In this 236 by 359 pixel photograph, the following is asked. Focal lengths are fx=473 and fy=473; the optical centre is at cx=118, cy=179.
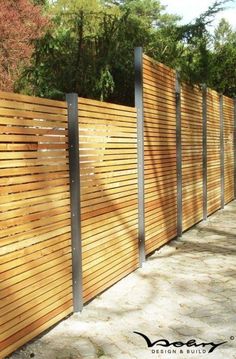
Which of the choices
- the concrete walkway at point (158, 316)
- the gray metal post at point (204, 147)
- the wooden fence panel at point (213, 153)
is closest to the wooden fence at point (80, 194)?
the concrete walkway at point (158, 316)

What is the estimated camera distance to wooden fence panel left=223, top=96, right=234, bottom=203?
42.3 feet

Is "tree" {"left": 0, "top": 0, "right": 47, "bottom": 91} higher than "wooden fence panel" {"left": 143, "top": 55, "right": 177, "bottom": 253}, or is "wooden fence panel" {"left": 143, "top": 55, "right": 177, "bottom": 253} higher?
"tree" {"left": 0, "top": 0, "right": 47, "bottom": 91}

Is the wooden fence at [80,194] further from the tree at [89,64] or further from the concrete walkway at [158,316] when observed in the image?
the tree at [89,64]

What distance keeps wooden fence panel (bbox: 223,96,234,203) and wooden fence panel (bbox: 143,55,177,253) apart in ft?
16.6

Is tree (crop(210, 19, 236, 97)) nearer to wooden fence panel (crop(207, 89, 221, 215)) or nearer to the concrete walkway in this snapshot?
wooden fence panel (crop(207, 89, 221, 215))

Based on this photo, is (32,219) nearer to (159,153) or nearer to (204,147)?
(159,153)

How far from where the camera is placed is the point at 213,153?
1145 centimetres

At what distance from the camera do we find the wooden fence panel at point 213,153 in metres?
10.9

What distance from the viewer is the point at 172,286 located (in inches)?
218

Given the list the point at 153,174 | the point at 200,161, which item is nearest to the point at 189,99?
the point at 200,161

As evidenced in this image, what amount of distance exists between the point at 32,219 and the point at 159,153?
3685mm

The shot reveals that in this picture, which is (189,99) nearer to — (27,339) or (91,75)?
(91,75)

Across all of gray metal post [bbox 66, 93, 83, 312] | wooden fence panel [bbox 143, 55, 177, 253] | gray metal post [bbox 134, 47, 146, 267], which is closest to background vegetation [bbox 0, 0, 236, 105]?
wooden fence panel [bbox 143, 55, 177, 253]

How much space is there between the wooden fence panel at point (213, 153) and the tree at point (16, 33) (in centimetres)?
1235
